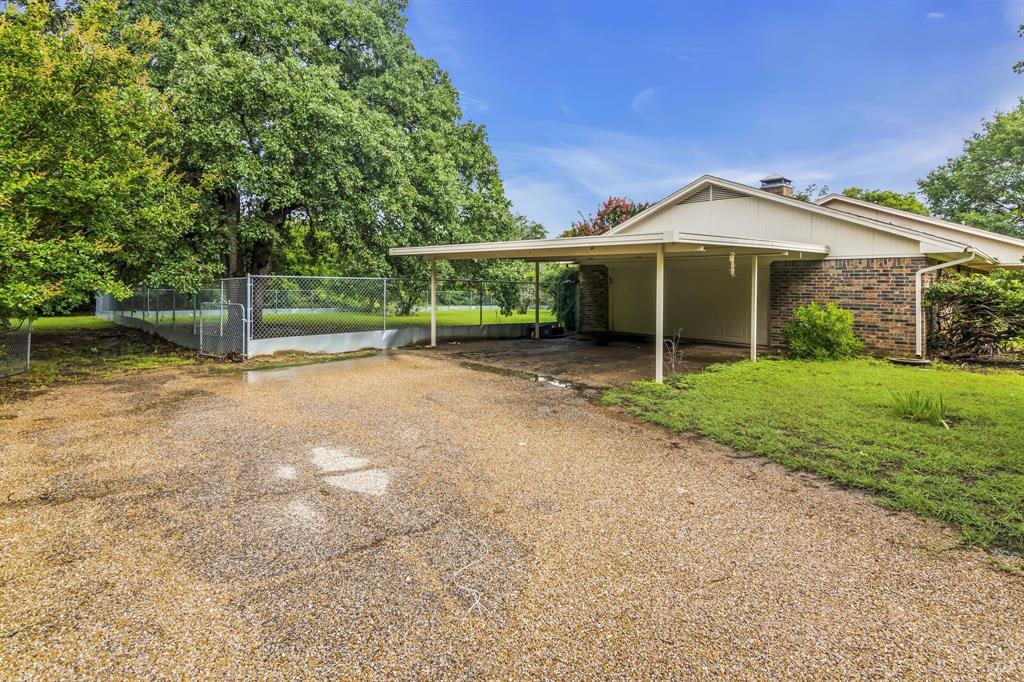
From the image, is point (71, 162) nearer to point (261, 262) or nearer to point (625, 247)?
point (261, 262)

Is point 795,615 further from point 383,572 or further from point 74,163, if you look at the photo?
point 74,163

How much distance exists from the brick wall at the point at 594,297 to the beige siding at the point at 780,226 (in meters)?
2.15

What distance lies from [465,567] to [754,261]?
9046 millimetres

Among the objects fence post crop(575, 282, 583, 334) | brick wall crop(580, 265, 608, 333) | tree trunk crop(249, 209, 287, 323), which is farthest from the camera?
fence post crop(575, 282, 583, 334)

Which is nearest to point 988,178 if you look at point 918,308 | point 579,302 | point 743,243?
point 918,308

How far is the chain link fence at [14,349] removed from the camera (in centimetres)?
831

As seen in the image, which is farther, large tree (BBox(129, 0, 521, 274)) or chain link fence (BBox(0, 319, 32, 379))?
large tree (BBox(129, 0, 521, 274))

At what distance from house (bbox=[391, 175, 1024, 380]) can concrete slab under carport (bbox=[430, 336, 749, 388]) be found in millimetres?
710

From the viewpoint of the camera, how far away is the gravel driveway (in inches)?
84.0

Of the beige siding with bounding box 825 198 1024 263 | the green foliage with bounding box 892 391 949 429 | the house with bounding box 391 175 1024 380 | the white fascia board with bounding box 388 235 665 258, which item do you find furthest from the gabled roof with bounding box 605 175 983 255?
the green foliage with bounding box 892 391 949 429

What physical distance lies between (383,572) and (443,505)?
0.90m

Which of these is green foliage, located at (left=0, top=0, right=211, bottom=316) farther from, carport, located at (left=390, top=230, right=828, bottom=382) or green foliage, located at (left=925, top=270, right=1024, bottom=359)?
green foliage, located at (left=925, top=270, right=1024, bottom=359)

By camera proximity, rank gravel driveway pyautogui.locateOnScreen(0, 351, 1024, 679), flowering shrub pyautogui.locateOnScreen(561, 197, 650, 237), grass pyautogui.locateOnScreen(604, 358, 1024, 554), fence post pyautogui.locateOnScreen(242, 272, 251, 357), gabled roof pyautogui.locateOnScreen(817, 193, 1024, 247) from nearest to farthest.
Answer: gravel driveway pyautogui.locateOnScreen(0, 351, 1024, 679) < grass pyautogui.locateOnScreen(604, 358, 1024, 554) < fence post pyautogui.locateOnScreen(242, 272, 251, 357) < gabled roof pyautogui.locateOnScreen(817, 193, 1024, 247) < flowering shrub pyautogui.locateOnScreen(561, 197, 650, 237)

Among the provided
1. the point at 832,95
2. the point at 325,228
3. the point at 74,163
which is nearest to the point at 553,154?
the point at 832,95
